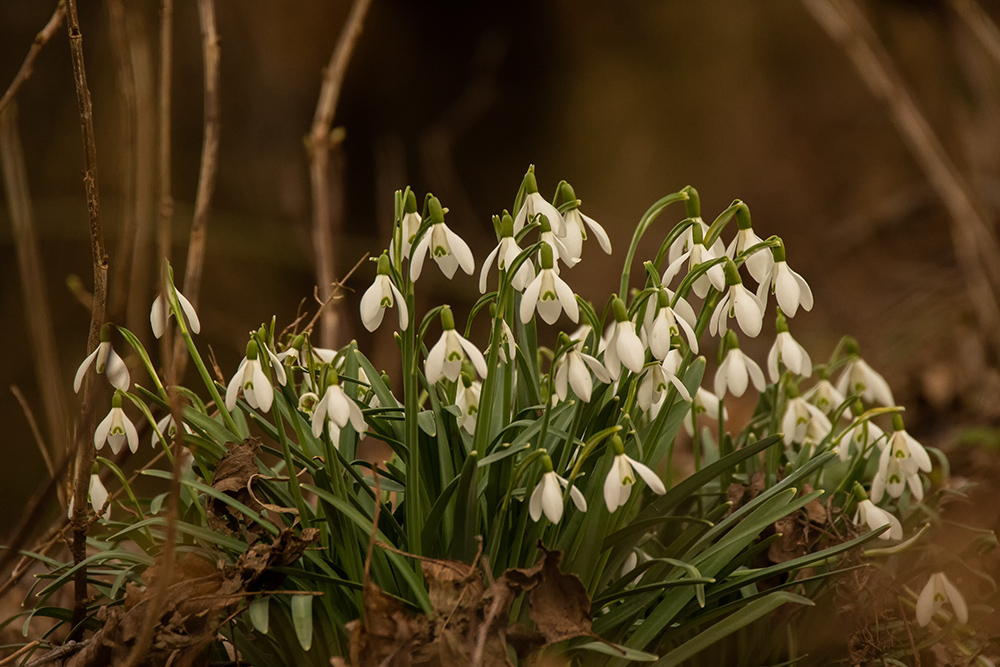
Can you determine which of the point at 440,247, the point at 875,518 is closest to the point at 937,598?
the point at 875,518

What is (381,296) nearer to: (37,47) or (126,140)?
(126,140)

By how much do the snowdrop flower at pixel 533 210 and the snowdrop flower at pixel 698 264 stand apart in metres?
0.17

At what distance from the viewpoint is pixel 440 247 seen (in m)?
1.15

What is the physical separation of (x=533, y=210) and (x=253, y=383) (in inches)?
18.5

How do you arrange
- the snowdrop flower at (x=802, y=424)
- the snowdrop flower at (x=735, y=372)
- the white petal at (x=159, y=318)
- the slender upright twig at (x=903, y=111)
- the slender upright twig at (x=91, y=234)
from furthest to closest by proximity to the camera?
1. the slender upright twig at (x=903, y=111)
2. the snowdrop flower at (x=802, y=424)
3. the snowdrop flower at (x=735, y=372)
4. the slender upright twig at (x=91, y=234)
5. the white petal at (x=159, y=318)

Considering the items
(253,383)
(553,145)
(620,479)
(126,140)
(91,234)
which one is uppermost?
(553,145)

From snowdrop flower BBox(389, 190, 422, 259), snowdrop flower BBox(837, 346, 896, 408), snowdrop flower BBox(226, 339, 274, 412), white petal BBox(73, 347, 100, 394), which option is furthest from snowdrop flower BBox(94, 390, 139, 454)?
snowdrop flower BBox(837, 346, 896, 408)

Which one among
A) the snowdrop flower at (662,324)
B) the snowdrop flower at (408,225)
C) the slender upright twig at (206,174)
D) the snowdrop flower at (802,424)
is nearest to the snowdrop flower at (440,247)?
the snowdrop flower at (408,225)

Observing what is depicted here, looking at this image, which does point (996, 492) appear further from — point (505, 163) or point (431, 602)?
point (505, 163)

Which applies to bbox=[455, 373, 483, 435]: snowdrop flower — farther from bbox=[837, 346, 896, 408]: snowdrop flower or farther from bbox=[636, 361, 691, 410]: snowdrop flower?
bbox=[837, 346, 896, 408]: snowdrop flower

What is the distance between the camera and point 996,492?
1.76 meters

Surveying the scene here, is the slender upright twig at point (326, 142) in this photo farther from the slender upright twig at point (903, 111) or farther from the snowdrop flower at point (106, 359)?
the slender upright twig at point (903, 111)

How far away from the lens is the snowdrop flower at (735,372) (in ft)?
4.01

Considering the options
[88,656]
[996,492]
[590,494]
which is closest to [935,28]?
[996,492]
